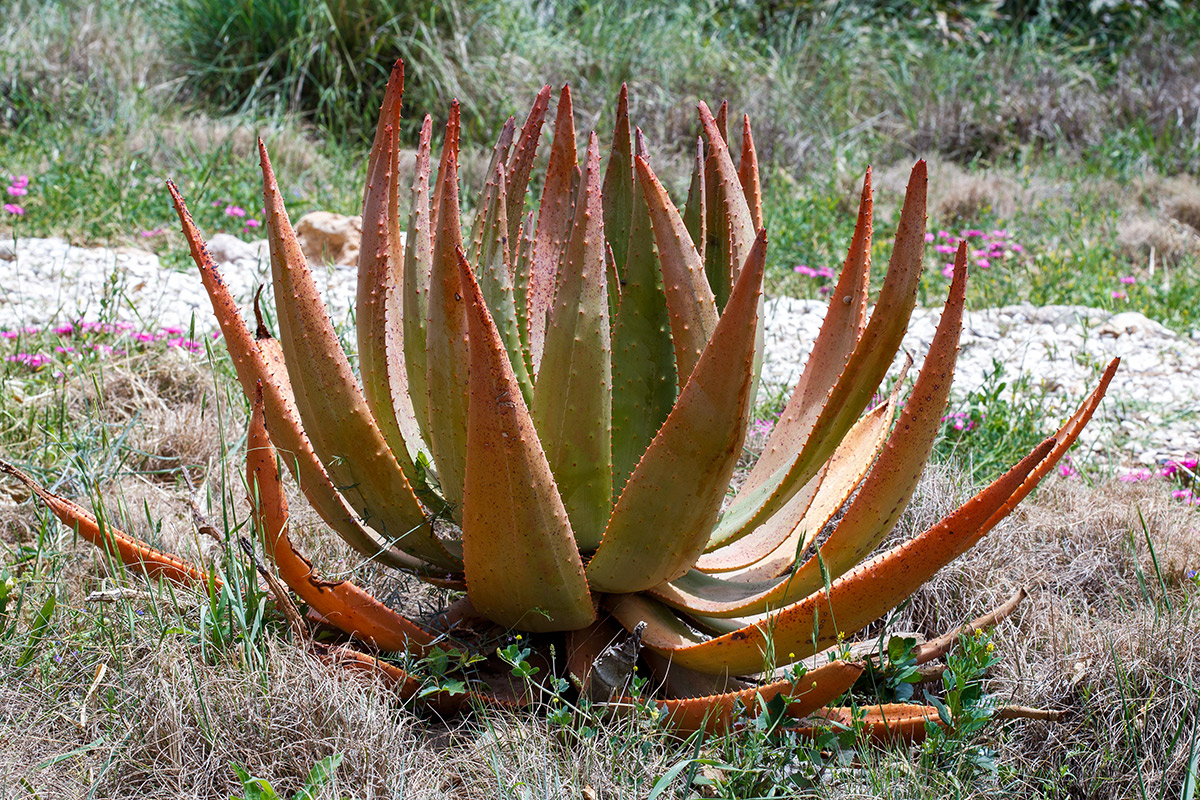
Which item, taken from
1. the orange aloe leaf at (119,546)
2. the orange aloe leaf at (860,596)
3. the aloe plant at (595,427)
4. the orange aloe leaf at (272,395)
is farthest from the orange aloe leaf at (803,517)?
the orange aloe leaf at (119,546)

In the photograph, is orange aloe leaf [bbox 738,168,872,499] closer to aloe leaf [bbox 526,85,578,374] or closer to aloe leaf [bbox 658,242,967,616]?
aloe leaf [bbox 658,242,967,616]

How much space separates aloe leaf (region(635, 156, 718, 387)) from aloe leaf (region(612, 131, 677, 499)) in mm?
56

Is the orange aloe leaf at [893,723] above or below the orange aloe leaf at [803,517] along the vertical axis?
below

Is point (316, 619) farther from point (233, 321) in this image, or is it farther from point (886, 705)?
point (886, 705)

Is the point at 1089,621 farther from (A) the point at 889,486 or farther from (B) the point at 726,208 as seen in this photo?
(B) the point at 726,208

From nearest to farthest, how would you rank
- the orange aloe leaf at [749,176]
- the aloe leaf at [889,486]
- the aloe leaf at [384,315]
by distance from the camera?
the aloe leaf at [889,486] < the aloe leaf at [384,315] < the orange aloe leaf at [749,176]

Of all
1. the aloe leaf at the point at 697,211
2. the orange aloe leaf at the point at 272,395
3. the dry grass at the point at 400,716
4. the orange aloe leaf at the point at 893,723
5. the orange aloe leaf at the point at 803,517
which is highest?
the aloe leaf at the point at 697,211

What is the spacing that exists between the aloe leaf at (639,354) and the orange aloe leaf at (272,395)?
44 cm

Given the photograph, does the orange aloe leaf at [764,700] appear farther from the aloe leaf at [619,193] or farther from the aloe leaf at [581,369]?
the aloe leaf at [619,193]

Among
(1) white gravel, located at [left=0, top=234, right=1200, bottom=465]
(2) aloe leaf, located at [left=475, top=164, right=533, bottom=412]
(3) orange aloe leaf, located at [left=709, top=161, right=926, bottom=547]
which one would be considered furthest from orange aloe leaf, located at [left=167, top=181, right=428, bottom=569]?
(1) white gravel, located at [left=0, top=234, right=1200, bottom=465]

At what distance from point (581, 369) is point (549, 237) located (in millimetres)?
356

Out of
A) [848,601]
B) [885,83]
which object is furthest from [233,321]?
[885,83]

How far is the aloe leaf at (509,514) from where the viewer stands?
48.2 inches

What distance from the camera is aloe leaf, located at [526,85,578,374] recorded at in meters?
1.61
